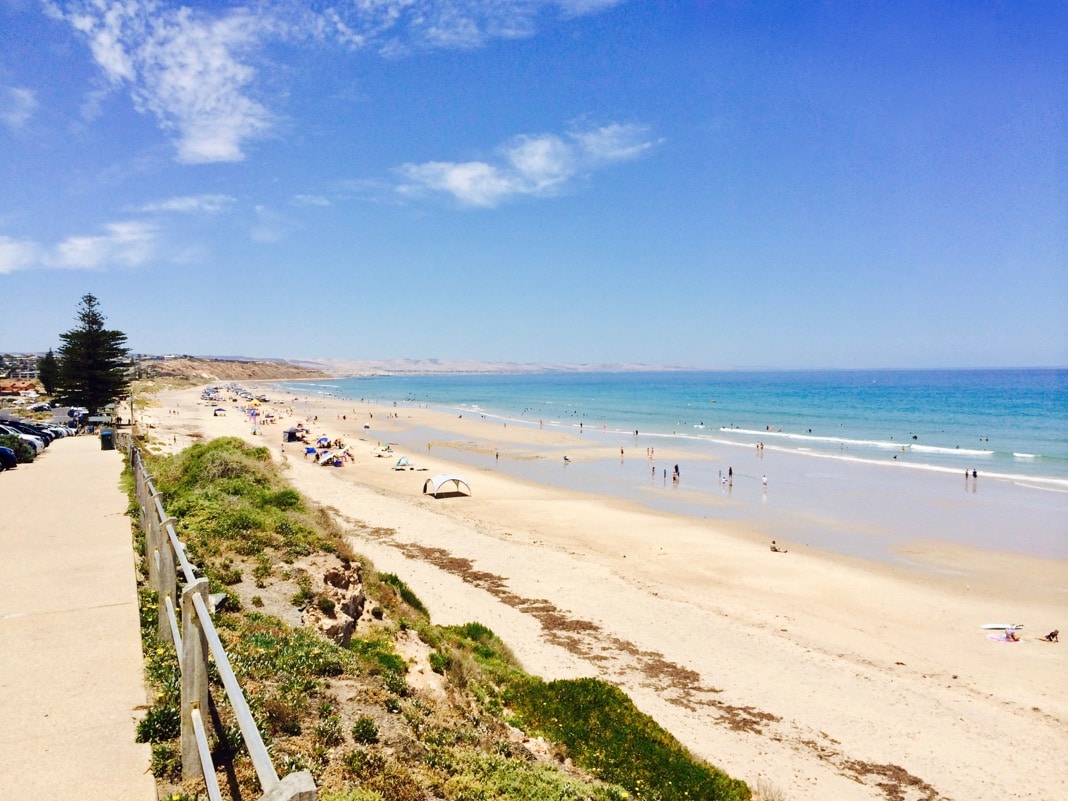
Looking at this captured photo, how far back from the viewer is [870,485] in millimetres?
36844

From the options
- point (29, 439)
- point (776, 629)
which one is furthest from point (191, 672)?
point (29, 439)

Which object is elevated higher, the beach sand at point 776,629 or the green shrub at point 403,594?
the green shrub at point 403,594

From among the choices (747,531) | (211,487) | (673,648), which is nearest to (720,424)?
(747,531)

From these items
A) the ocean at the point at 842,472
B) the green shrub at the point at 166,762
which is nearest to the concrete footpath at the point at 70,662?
the green shrub at the point at 166,762

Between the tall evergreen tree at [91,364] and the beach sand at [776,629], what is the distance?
20304 millimetres

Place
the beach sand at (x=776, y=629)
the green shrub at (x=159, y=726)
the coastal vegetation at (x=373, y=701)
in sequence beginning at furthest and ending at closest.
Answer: the beach sand at (x=776, y=629)
the coastal vegetation at (x=373, y=701)
the green shrub at (x=159, y=726)

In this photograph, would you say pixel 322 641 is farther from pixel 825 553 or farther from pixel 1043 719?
pixel 825 553

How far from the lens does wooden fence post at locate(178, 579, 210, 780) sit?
342 centimetres

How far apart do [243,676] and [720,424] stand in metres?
72.9

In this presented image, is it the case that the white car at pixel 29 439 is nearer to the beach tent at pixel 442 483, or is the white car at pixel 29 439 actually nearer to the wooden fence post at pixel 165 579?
the beach tent at pixel 442 483

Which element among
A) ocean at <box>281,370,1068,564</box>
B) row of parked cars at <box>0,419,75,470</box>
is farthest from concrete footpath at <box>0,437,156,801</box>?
ocean at <box>281,370,1068,564</box>

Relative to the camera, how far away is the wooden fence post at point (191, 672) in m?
3.42

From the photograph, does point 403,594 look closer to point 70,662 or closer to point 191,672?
point 70,662

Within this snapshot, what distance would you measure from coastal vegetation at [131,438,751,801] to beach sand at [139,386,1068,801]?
7.78ft
